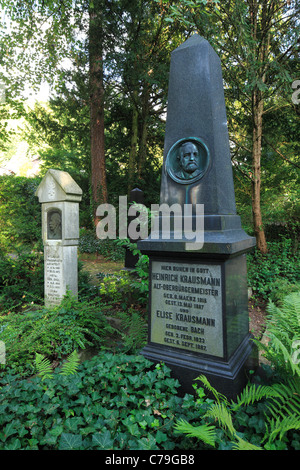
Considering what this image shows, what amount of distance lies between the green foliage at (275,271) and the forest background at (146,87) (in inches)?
18.8

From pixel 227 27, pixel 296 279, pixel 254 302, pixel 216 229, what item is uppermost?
pixel 227 27

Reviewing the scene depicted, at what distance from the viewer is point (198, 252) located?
8.57 ft

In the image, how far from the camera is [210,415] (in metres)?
2.06

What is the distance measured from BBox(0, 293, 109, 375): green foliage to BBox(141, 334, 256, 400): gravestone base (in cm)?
109

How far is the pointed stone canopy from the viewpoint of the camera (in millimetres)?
4859

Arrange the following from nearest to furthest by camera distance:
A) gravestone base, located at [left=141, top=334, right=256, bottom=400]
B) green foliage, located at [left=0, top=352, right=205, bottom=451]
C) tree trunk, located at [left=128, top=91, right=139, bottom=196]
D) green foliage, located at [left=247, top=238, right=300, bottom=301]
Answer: green foliage, located at [left=0, top=352, right=205, bottom=451]
gravestone base, located at [left=141, top=334, right=256, bottom=400]
green foliage, located at [left=247, top=238, right=300, bottom=301]
tree trunk, located at [left=128, top=91, right=139, bottom=196]

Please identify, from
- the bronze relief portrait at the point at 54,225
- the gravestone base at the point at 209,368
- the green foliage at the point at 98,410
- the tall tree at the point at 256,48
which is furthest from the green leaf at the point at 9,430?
the tall tree at the point at 256,48

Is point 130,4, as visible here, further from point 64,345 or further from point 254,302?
point 64,345

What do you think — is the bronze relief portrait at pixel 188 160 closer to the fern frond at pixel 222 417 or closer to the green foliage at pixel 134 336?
the green foliage at pixel 134 336

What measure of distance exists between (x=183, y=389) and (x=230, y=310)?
91cm

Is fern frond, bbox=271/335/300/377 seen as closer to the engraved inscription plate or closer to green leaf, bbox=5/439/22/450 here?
the engraved inscription plate

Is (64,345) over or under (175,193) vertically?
under

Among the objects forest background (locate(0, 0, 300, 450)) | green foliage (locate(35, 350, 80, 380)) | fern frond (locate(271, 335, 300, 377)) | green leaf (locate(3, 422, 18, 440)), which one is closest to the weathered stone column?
forest background (locate(0, 0, 300, 450))
